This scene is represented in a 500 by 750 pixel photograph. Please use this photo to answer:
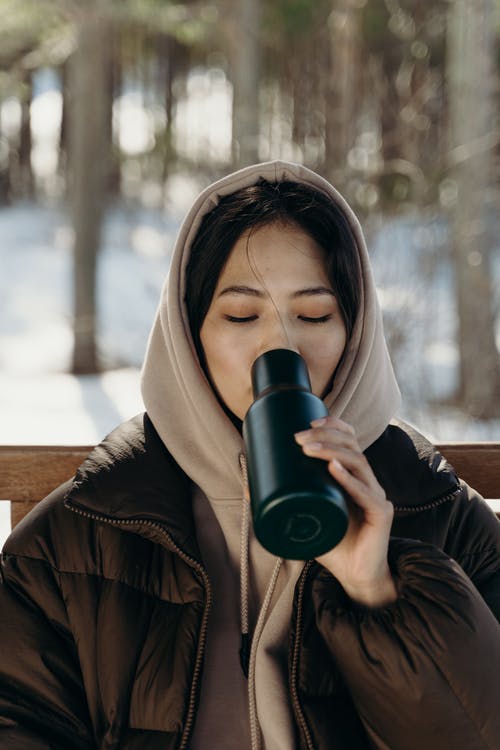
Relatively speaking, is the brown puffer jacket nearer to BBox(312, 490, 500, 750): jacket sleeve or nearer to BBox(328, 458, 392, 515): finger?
BBox(312, 490, 500, 750): jacket sleeve

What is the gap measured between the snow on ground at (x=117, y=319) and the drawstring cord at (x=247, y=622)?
2.18 feet

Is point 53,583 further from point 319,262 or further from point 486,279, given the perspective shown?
point 486,279

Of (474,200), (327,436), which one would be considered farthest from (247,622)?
(474,200)

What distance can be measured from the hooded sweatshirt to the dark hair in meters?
0.02

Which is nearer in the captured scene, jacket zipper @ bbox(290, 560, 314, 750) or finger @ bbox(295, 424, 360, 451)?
finger @ bbox(295, 424, 360, 451)

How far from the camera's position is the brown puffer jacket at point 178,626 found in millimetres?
1675

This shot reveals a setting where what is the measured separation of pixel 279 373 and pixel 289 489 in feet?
0.99

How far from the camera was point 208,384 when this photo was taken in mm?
2043

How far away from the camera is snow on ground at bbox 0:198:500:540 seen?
7480 mm

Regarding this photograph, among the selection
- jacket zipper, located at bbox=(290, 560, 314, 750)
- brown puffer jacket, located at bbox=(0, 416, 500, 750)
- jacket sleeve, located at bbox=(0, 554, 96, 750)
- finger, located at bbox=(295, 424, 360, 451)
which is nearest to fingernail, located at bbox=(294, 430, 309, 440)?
finger, located at bbox=(295, 424, 360, 451)

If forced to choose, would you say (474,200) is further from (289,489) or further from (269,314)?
(289,489)

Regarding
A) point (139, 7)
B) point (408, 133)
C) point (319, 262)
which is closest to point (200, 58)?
point (139, 7)

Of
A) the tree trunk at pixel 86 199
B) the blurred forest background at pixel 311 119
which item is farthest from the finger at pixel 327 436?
the tree trunk at pixel 86 199

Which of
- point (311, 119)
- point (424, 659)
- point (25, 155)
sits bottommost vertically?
point (424, 659)
